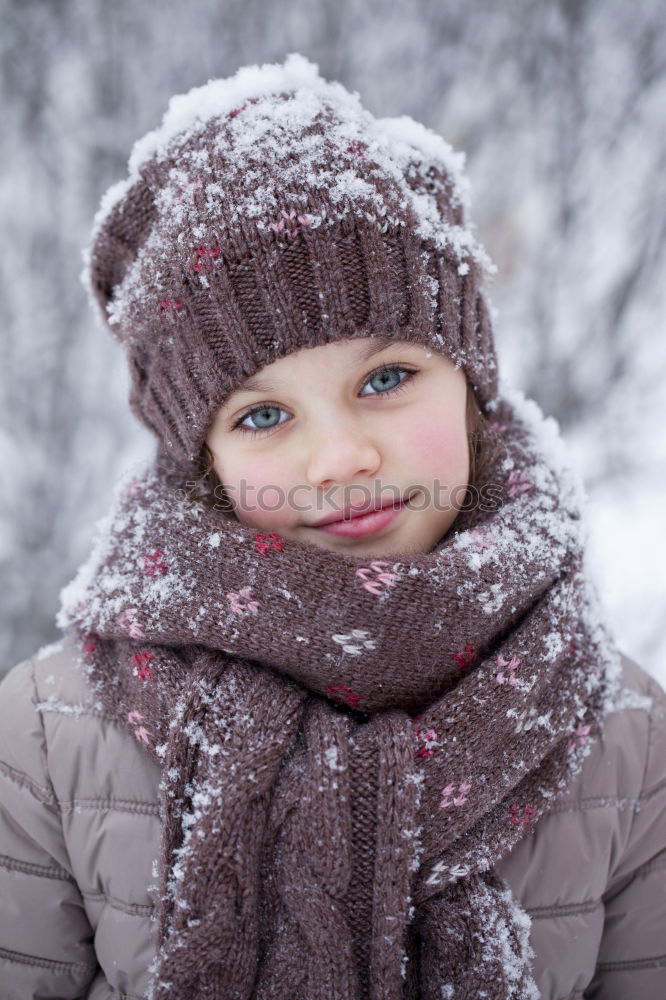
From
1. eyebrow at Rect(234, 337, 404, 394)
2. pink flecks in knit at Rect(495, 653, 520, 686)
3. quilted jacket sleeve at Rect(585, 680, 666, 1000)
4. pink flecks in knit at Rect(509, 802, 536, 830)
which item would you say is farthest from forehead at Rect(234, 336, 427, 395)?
quilted jacket sleeve at Rect(585, 680, 666, 1000)

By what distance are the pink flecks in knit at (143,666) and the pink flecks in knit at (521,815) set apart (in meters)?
0.59

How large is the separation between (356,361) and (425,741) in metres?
0.58

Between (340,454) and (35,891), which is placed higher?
(340,454)

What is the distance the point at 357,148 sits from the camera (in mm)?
1054

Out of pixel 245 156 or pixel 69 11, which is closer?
pixel 245 156

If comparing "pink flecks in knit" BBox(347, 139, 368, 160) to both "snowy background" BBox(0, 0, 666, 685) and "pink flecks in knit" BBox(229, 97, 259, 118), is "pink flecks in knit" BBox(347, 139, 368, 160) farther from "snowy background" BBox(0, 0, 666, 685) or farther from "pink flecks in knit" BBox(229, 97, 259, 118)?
"snowy background" BBox(0, 0, 666, 685)

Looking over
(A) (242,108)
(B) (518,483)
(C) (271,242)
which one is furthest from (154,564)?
(A) (242,108)

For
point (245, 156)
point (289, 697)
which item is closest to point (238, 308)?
point (245, 156)

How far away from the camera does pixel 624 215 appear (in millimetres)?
2504

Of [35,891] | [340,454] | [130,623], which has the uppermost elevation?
[340,454]

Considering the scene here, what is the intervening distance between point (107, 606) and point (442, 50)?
2.24 meters

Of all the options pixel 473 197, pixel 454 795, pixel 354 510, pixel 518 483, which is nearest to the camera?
pixel 454 795

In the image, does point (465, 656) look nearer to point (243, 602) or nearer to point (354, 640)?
point (354, 640)

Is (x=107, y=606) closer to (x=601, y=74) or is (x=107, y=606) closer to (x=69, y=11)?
(x=69, y=11)
